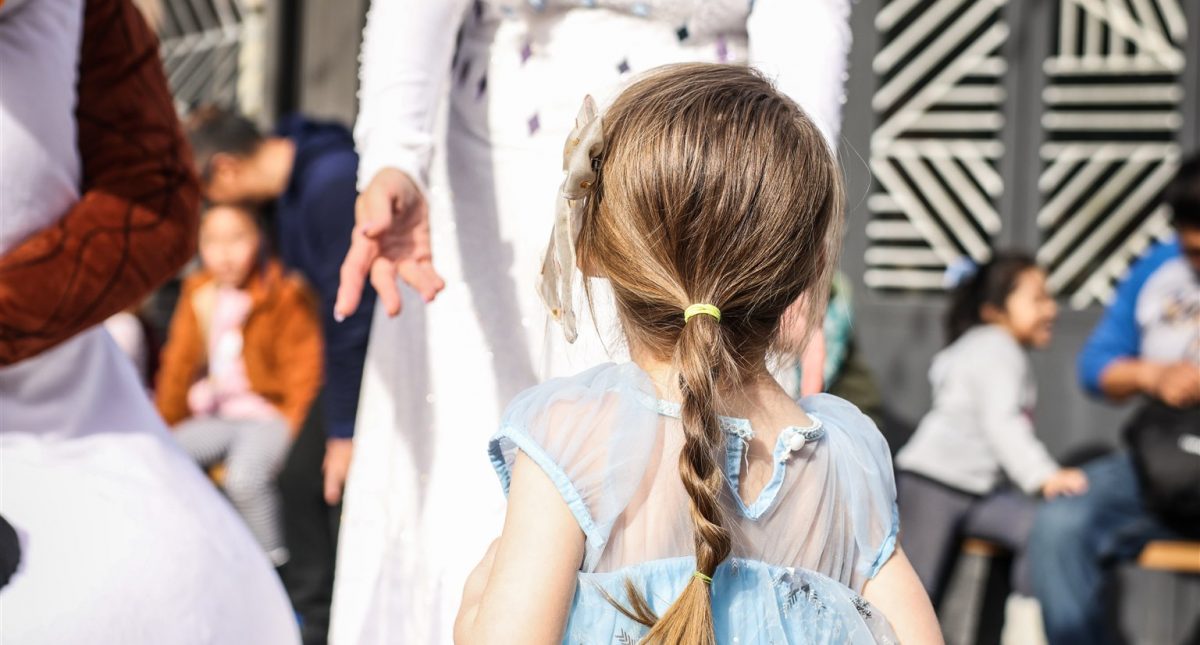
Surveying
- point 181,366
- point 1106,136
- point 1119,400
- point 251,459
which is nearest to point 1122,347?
point 1119,400

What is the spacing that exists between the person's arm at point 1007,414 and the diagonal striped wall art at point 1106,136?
1.17 metres

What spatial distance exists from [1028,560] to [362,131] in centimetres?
311

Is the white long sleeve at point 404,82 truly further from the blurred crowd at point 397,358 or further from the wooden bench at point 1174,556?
the wooden bench at point 1174,556

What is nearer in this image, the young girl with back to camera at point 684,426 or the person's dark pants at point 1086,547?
the young girl with back to camera at point 684,426

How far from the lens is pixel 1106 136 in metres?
5.79

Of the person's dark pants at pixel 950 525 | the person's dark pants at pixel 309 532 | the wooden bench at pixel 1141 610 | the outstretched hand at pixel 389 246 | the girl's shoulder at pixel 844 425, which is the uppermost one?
the outstretched hand at pixel 389 246

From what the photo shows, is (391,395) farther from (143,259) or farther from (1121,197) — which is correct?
(1121,197)

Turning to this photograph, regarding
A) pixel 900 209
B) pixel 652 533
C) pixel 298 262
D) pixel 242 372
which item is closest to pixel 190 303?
pixel 242 372

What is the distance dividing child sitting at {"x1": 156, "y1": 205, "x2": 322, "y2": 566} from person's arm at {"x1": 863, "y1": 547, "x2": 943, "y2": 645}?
360 cm

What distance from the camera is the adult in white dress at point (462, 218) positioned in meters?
1.85

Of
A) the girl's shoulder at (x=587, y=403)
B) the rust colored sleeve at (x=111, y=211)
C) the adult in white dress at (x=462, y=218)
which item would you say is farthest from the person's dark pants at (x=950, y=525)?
the girl's shoulder at (x=587, y=403)

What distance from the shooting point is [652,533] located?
1.45 meters

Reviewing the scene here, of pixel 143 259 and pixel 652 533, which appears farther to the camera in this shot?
pixel 143 259

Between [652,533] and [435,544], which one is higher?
[652,533]
